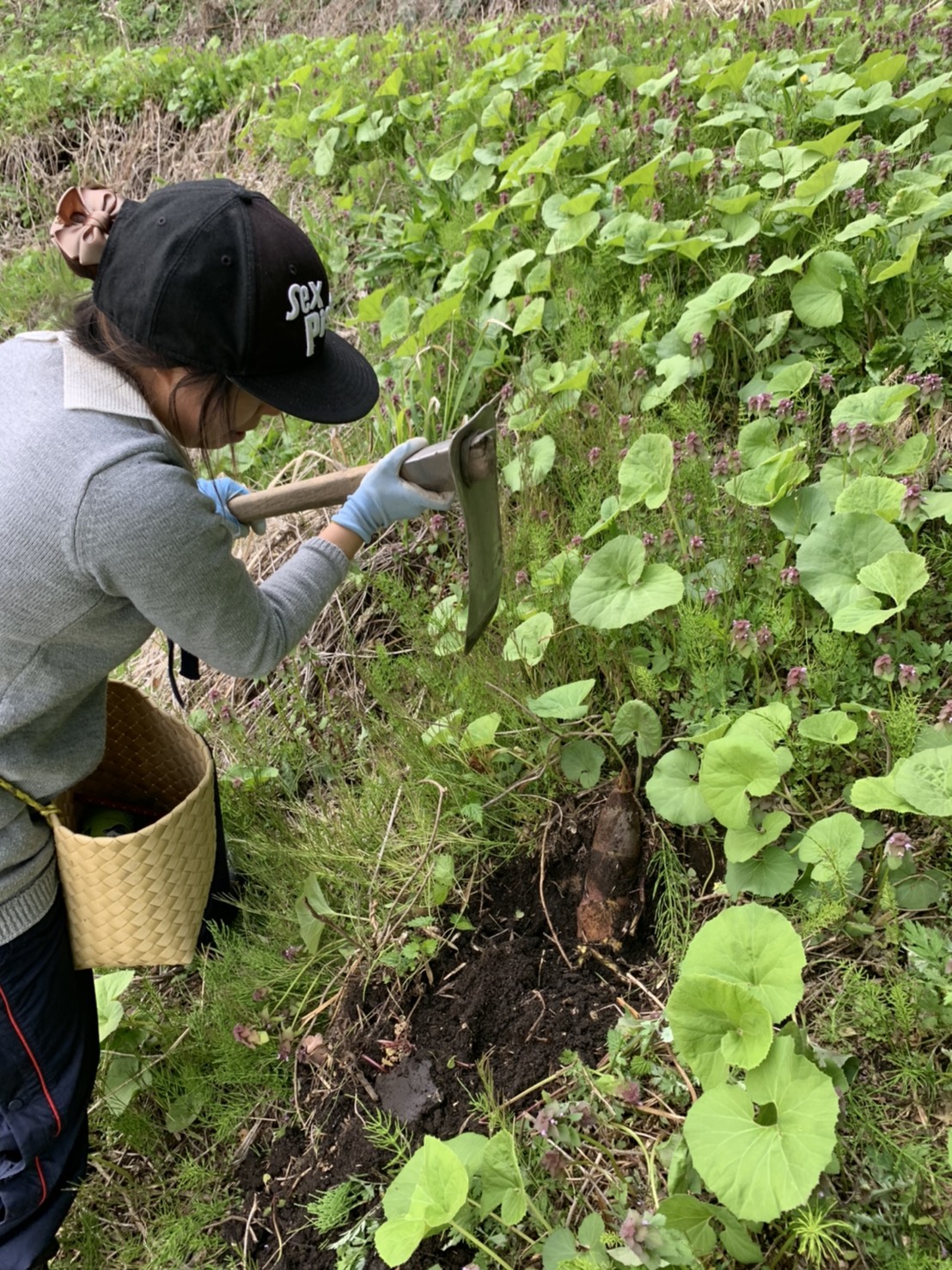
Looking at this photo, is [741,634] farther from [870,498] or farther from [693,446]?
[693,446]

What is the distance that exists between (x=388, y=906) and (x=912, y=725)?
108 centimetres

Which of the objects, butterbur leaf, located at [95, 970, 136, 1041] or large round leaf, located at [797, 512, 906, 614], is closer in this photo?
large round leaf, located at [797, 512, 906, 614]

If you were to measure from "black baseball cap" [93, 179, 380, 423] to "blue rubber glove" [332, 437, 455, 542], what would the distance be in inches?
13.5

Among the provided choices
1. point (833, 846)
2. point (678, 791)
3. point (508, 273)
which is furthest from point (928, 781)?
point (508, 273)

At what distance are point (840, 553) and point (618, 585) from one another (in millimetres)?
437

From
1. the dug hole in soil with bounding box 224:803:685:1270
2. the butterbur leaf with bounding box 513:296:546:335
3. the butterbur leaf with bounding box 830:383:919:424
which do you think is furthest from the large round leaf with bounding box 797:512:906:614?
the butterbur leaf with bounding box 513:296:546:335

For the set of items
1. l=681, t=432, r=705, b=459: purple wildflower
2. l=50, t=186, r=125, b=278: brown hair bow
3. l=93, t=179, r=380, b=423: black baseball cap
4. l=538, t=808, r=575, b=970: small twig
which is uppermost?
l=50, t=186, r=125, b=278: brown hair bow

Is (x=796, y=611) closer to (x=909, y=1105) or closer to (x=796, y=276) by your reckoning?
(x=909, y=1105)

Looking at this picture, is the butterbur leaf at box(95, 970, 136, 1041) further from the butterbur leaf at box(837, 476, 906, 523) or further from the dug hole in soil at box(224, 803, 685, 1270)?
the butterbur leaf at box(837, 476, 906, 523)

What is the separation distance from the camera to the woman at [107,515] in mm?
1407

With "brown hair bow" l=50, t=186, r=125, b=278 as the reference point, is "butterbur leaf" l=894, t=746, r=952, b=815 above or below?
below

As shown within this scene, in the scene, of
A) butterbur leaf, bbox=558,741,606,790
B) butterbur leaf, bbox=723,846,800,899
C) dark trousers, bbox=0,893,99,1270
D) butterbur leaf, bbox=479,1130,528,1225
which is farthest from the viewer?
butterbur leaf, bbox=558,741,606,790

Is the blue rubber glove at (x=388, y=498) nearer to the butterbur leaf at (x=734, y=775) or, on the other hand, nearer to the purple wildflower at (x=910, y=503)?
the butterbur leaf at (x=734, y=775)

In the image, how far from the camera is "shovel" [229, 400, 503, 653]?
1.66 metres
